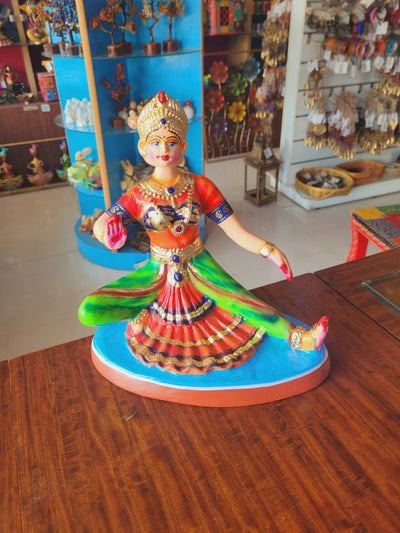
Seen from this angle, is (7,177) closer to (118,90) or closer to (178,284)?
(118,90)

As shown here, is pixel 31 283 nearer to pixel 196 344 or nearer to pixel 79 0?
pixel 79 0

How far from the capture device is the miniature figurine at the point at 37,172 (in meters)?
3.92

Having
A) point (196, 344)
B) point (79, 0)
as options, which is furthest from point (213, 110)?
point (196, 344)

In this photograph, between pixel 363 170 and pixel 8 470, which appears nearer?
pixel 8 470

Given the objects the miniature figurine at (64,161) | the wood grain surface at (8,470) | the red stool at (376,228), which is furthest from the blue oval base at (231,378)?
the miniature figurine at (64,161)

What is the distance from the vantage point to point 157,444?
1051mm

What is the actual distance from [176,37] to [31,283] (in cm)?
169

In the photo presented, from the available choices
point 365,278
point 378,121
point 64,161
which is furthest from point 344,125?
point 64,161

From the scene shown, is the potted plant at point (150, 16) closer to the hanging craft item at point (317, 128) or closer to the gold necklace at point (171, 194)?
the hanging craft item at point (317, 128)

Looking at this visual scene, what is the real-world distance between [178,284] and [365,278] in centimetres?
74

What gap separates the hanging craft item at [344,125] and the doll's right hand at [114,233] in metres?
2.65

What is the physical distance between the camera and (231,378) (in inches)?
44.6

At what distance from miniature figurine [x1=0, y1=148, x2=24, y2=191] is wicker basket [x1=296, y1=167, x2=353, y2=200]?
7.88 feet

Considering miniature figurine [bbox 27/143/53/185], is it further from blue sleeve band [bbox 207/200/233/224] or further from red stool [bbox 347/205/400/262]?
blue sleeve band [bbox 207/200/233/224]
